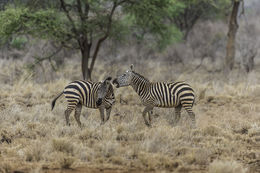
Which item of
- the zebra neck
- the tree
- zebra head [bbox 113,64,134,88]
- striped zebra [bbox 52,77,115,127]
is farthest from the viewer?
the tree

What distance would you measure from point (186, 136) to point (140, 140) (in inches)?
40.5

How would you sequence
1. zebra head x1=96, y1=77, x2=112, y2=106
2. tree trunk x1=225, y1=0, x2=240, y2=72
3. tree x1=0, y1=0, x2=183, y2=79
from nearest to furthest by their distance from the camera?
1. zebra head x1=96, y1=77, x2=112, y2=106
2. tree x1=0, y1=0, x2=183, y2=79
3. tree trunk x1=225, y1=0, x2=240, y2=72

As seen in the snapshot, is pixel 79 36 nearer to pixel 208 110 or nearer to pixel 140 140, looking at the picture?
pixel 208 110

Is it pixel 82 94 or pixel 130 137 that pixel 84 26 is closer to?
pixel 82 94

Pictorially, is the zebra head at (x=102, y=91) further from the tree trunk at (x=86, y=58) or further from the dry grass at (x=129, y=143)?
the tree trunk at (x=86, y=58)

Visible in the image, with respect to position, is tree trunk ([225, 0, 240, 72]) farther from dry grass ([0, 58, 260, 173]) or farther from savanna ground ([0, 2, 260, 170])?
dry grass ([0, 58, 260, 173])

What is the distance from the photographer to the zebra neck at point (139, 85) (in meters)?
9.67

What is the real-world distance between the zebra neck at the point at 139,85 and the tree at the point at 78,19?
597 centimetres

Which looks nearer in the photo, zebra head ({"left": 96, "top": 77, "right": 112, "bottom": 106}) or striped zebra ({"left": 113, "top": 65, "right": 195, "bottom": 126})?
zebra head ({"left": 96, "top": 77, "right": 112, "bottom": 106})

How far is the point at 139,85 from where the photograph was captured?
382 inches

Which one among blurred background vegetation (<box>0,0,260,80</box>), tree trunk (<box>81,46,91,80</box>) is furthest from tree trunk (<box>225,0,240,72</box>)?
tree trunk (<box>81,46,91,80</box>)

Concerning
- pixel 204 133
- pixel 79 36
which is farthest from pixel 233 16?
pixel 204 133

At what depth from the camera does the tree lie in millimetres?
14414

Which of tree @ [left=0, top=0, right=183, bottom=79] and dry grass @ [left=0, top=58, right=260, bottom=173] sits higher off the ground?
tree @ [left=0, top=0, right=183, bottom=79]
